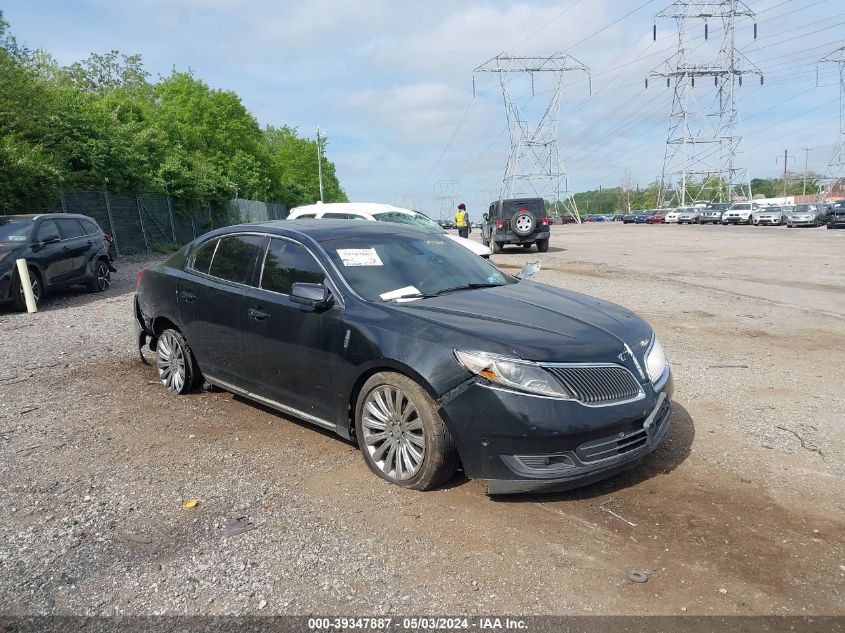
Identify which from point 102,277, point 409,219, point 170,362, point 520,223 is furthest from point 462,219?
point 170,362

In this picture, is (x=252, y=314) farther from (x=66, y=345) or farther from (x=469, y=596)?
(x=66, y=345)

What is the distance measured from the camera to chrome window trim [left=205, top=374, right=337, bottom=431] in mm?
4367

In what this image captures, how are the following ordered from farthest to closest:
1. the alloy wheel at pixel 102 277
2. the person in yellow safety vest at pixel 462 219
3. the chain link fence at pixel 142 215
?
the person in yellow safety vest at pixel 462 219, the chain link fence at pixel 142 215, the alloy wheel at pixel 102 277

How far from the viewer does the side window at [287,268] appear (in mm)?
4605

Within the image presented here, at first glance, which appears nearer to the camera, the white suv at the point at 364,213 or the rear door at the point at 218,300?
the rear door at the point at 218,300

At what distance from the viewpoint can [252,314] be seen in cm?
480

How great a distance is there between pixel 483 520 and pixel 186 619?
158 cm

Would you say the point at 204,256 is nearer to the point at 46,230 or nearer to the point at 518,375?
the point at 518,375

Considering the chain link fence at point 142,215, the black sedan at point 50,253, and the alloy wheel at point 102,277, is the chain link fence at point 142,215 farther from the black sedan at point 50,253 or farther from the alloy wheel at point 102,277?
the black sedan at point 50,253

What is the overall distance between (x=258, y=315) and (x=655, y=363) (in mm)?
2799

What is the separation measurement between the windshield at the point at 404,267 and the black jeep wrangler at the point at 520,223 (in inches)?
689

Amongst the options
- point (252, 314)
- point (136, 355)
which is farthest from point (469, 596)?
point (136, 355)

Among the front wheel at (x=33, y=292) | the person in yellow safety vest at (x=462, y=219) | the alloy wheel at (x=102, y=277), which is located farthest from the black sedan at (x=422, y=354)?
the person in yellow safety vest at (x=462, y=219)

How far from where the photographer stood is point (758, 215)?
155ft
